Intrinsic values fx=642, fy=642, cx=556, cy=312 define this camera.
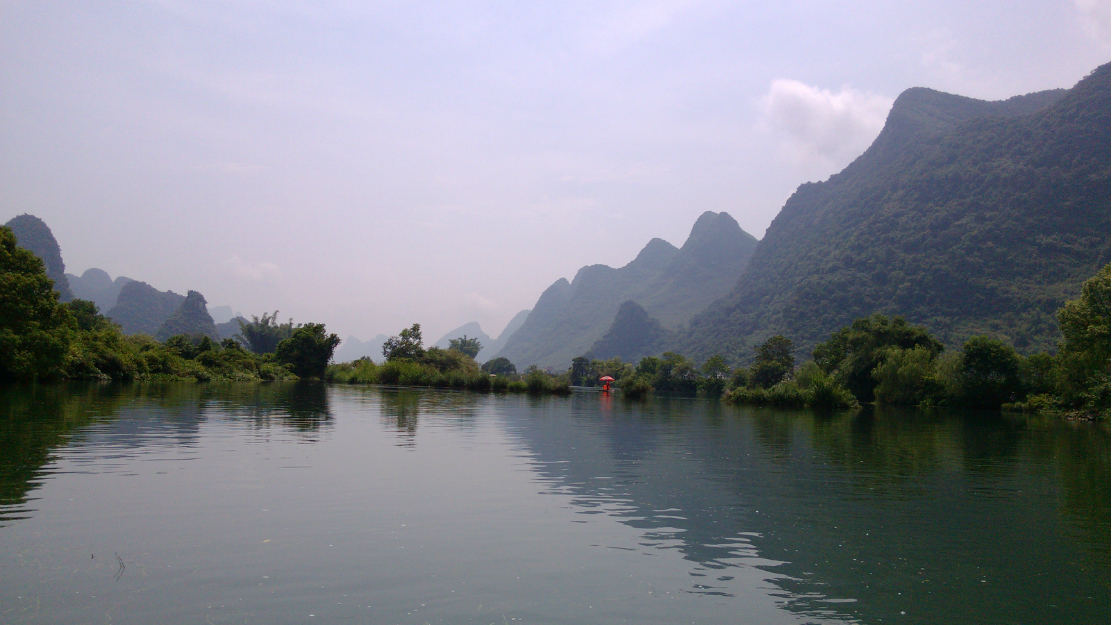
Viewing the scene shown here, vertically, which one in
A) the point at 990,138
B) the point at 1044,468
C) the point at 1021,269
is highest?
the point at 990,138

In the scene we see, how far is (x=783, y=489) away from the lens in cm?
1511

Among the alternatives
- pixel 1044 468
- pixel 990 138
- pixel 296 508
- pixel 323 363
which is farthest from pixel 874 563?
pixel 990 138

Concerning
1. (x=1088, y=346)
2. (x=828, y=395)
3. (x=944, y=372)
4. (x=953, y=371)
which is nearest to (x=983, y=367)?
(x=953, y=371)

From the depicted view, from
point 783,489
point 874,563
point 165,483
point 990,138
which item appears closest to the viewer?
point 874,563

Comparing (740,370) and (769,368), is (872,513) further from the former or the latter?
(740,370)

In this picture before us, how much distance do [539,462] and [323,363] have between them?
80900mm

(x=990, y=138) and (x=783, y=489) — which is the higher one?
(x=990, y=138)

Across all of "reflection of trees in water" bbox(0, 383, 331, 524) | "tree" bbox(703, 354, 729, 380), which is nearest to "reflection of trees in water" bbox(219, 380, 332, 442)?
"reflection of trees in water" bbox(0, 383, 331, 524)

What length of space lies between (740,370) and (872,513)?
282ft

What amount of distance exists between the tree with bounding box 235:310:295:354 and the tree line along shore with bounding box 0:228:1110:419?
143 ft

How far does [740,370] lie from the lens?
9588 cm

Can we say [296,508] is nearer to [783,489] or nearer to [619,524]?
[619,524]

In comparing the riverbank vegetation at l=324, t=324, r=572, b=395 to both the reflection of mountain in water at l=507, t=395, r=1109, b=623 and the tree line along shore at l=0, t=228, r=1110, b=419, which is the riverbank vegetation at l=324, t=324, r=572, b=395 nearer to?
the tree line along shore at l=0, t=228, r=1110, b=419

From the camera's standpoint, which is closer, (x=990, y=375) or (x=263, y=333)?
(x=990, y=375)
